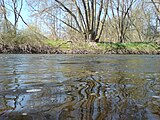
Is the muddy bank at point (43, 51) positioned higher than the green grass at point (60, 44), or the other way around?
the green grass at point (60, 44)

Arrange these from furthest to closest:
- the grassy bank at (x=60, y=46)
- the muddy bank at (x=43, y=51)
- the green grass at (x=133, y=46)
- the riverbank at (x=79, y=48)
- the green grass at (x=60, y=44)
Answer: the green grass at (x=133, y=46)
the green grass at (x=60, y=44)
the riverbank at (x=79, y=48)
the grassy bank at (x=60, y=46)
the muddy bank at (x=43, y=51)

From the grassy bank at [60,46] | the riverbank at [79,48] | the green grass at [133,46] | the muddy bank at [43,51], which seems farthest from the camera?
the green grass at [133,46]

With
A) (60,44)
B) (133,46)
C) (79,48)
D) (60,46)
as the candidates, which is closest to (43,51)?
(60,46)

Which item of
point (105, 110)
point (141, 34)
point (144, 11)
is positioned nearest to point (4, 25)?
point (105, 110)

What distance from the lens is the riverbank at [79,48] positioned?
19.0 metres

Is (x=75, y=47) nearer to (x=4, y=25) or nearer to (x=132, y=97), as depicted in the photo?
(x=4, y=25)

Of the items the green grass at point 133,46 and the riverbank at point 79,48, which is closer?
the riverbank at point 79,48

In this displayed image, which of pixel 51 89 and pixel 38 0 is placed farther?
pixel 38 0

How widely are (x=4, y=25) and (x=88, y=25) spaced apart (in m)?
7.80

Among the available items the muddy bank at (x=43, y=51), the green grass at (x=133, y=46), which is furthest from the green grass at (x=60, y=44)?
the green grass at (x=133, y=46)

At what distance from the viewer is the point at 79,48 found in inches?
839

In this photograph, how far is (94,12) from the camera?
2384 centimetres

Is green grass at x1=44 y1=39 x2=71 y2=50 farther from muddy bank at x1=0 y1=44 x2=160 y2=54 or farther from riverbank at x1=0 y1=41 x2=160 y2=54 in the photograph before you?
muddy bank at x1=0 y1=44 x2=160 y2=54

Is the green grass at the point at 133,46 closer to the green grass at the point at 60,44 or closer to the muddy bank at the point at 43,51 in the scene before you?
the muddy bank at the point at 43,51
